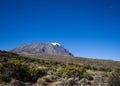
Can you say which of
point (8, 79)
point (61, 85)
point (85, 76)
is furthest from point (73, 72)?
point (8, 79)

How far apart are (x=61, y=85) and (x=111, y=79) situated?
419cm

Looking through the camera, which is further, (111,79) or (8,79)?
(8,79)

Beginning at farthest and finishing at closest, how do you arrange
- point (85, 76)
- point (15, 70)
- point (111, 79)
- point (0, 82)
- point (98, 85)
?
1. point (85, 76)
2. point (15, 70)
3. point (98, 85)
4. point (0, 82)
5. point (111, 79)

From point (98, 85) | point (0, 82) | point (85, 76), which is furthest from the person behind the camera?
point (85, 76)

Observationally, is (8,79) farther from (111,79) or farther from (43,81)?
(111,79)

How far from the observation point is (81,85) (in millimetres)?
20156

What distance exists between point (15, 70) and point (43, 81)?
9.02 ft

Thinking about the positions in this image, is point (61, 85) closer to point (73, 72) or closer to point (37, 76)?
point (37, 76)

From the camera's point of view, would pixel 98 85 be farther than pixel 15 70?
No

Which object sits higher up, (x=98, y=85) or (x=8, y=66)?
(x=8, y=66)

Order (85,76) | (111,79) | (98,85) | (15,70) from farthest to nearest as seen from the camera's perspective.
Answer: (85,76), (15,70), (98,85), (111,79)

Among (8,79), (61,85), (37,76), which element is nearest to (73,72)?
(37,76)

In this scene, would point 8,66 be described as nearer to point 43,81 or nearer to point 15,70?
point 15,70

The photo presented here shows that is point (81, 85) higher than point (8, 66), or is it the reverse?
point (8, 66)
